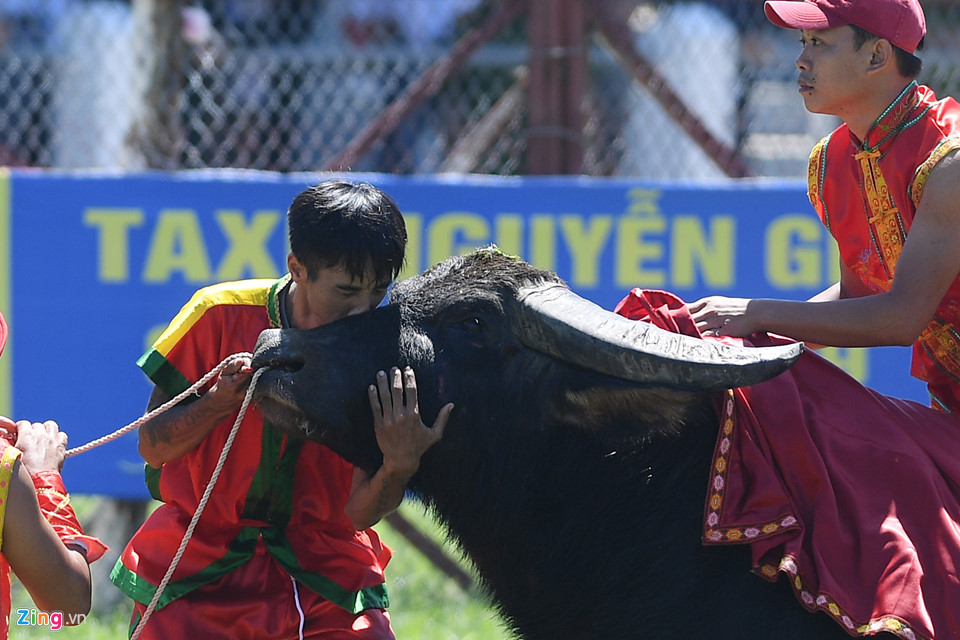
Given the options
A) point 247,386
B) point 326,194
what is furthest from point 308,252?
point 247,386

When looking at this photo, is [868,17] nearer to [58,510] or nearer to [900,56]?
[900,56]

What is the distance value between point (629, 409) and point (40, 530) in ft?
4.52

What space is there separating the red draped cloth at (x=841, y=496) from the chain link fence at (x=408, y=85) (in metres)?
3.29

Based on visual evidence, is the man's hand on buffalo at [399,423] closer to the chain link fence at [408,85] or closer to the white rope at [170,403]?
the white rope at [170,403]

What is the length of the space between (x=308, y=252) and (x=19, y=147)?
17.6ft

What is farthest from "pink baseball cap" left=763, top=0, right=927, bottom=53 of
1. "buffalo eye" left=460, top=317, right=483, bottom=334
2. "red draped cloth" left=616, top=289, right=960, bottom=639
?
"buffalo eye" left=460, top=317, right=483, bottom=334

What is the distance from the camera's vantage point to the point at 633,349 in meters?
2.91

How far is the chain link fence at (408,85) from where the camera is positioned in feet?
20.9

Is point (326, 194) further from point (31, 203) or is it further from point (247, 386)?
point (31, 203)

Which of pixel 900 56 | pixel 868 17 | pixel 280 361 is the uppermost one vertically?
pixel 868 17

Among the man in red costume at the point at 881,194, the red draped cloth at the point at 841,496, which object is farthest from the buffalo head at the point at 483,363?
the man in red costume at the point at 881,194

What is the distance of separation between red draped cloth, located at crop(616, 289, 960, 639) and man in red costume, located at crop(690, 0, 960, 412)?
4.3 inches

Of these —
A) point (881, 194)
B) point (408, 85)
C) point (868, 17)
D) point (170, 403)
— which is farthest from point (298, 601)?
point (408, 85)

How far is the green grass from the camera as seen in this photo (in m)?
5.67
